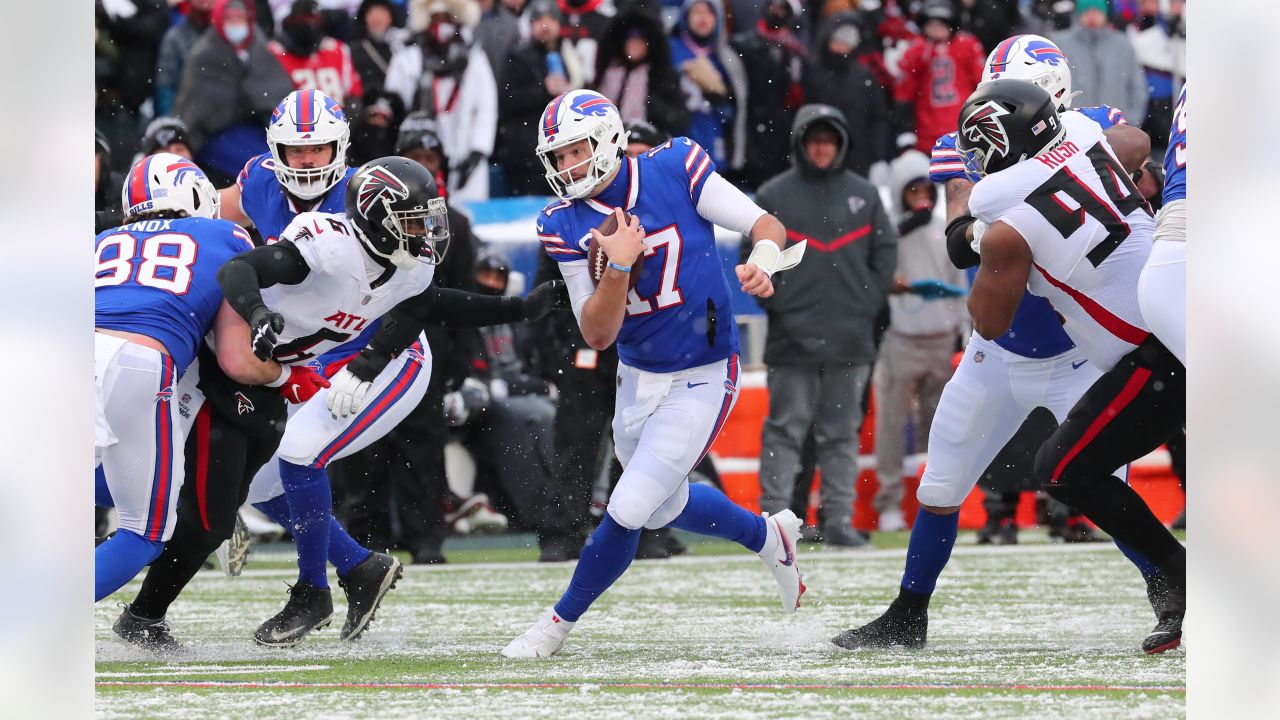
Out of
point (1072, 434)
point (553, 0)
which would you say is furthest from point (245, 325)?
point (553, 0)

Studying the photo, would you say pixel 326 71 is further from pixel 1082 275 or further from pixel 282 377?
pixel 1082 275

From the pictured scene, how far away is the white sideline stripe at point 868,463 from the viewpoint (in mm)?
9430

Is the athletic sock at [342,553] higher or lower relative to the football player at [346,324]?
lower

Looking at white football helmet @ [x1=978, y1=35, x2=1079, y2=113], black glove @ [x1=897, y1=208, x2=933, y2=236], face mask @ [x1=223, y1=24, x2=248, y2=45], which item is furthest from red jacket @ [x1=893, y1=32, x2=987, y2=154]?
white football helmet @ [x1=978, y1=35, x2=1079, y2=113]

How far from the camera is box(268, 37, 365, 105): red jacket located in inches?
401

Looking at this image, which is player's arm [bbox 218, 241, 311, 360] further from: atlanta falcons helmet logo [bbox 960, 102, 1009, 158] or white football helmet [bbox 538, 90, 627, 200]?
atlanta falcons helmet logo [bbox 960, 102, 1009, 158]

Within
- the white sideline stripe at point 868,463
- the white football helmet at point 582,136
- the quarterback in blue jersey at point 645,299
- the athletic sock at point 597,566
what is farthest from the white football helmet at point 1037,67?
the white sideline stripe at point 868,463

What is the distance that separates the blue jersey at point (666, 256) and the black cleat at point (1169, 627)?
157 centimetres

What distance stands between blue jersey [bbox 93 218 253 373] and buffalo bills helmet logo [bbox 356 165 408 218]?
51 cm

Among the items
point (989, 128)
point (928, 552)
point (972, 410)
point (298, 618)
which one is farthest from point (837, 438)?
point (989, 128)

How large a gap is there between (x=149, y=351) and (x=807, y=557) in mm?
4299

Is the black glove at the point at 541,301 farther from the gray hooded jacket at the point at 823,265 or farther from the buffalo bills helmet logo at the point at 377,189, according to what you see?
the gray hooded jacket at the point at 823,265

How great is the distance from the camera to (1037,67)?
5.63m
